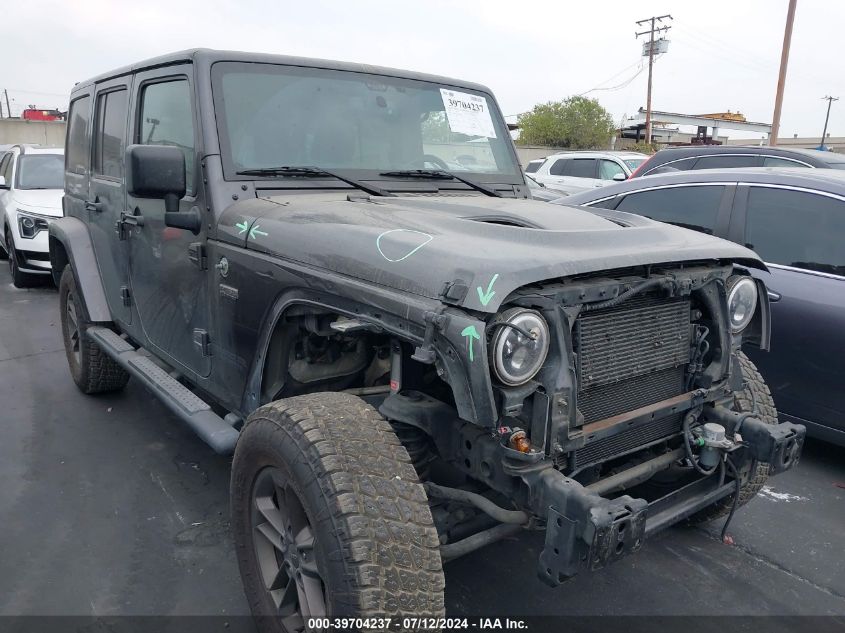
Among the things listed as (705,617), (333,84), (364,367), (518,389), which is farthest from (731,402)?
(333,84)

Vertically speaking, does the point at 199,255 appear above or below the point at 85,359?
above

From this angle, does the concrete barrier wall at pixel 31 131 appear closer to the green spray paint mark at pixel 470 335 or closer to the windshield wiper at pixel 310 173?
the windshield wiper at pixel 310 173

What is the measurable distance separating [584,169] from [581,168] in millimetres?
87

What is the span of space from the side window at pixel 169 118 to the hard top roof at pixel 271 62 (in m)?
0.12

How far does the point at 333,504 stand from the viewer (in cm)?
196

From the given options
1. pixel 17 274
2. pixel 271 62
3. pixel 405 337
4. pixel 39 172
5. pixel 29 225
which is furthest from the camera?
pixel 39 172

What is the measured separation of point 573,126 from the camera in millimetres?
43531

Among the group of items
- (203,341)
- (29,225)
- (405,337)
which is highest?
(405,337)

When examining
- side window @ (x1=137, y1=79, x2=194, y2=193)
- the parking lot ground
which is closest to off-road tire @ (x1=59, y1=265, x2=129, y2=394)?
the parking lot ground

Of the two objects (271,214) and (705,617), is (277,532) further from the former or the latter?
(705,617)

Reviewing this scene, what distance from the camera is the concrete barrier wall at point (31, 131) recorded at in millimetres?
27453

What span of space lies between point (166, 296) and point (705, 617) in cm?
296

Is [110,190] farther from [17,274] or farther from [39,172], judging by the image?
[39,172]

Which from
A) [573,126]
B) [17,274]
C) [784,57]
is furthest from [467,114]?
[573,126]
